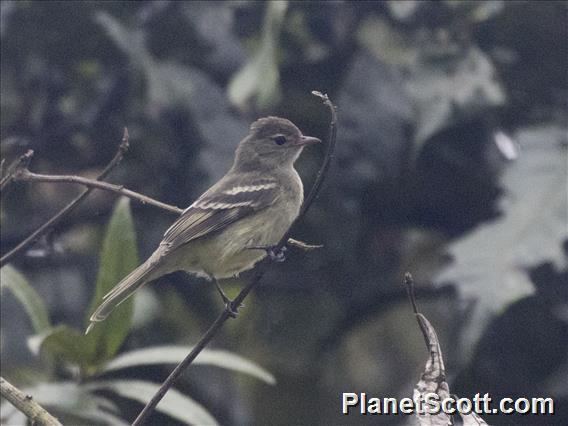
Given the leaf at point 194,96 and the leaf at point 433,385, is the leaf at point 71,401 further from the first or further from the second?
the leaf at point 433,385

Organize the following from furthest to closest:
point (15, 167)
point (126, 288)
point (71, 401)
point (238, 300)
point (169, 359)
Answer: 1. point (169, 359)
2. point (71, 401)
3. point (126, 288)
4. point (15, 167)
5. point (238, 300)

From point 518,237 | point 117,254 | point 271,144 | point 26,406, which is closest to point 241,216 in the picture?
point 271,144

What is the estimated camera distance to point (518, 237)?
3004 millimetres

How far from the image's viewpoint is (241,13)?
3.92m

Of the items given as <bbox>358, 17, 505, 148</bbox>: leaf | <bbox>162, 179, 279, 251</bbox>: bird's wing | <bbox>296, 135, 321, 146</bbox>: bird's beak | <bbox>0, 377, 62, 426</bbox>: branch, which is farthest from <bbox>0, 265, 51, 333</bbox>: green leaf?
<bbox>358, 17, 505, 148</bbox>: leaf

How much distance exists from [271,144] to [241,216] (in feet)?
0.97

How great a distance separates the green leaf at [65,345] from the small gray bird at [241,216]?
0.77 feet

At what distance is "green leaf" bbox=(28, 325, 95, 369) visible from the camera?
278 centimetres

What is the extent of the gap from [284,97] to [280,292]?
854mm

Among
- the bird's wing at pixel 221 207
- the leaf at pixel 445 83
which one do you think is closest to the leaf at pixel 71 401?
the bird's wing at pixel 221 207

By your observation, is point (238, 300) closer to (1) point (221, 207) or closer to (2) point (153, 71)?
(1) point (221, 207)

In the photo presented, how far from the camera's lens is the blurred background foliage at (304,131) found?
11.4 ft

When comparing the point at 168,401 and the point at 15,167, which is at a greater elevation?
the point at 168,401

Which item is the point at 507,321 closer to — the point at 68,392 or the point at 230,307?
the point at 68,392
